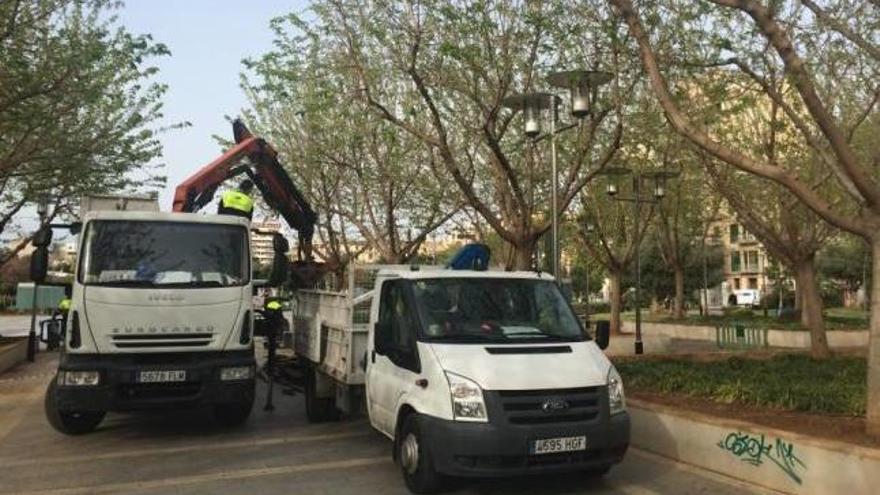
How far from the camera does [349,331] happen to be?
9281mm

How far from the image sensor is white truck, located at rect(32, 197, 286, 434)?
9422mm

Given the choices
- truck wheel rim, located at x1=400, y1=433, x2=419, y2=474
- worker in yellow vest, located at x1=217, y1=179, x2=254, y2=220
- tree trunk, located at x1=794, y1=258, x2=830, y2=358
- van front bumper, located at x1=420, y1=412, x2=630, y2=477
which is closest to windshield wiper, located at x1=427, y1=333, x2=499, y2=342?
van front bumper, located at x1=420, y1=412, x2=630, y2=477

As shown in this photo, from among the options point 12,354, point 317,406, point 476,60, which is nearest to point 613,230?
point 476,60

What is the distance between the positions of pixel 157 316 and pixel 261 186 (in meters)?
4.48

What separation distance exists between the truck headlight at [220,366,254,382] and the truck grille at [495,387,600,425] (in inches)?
177

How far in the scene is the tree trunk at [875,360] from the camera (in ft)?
24.2

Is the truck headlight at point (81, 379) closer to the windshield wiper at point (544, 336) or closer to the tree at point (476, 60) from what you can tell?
the windshield wiper at point (544, 336)

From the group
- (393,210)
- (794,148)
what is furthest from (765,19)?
(393,210)

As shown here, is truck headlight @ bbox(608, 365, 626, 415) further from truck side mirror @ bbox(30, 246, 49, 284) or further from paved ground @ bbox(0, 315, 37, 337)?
paved ground @ bbox(0, 315, 37, 337)

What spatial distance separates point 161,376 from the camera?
956 cm

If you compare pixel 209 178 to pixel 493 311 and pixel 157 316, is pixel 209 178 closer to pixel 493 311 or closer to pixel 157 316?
pixel 157 316

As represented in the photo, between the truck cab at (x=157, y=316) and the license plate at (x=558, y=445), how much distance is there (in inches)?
185

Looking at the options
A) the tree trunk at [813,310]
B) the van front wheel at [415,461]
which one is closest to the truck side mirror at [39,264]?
the van front wheel at [415,461]

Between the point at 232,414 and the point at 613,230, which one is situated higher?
the point at 613,230
